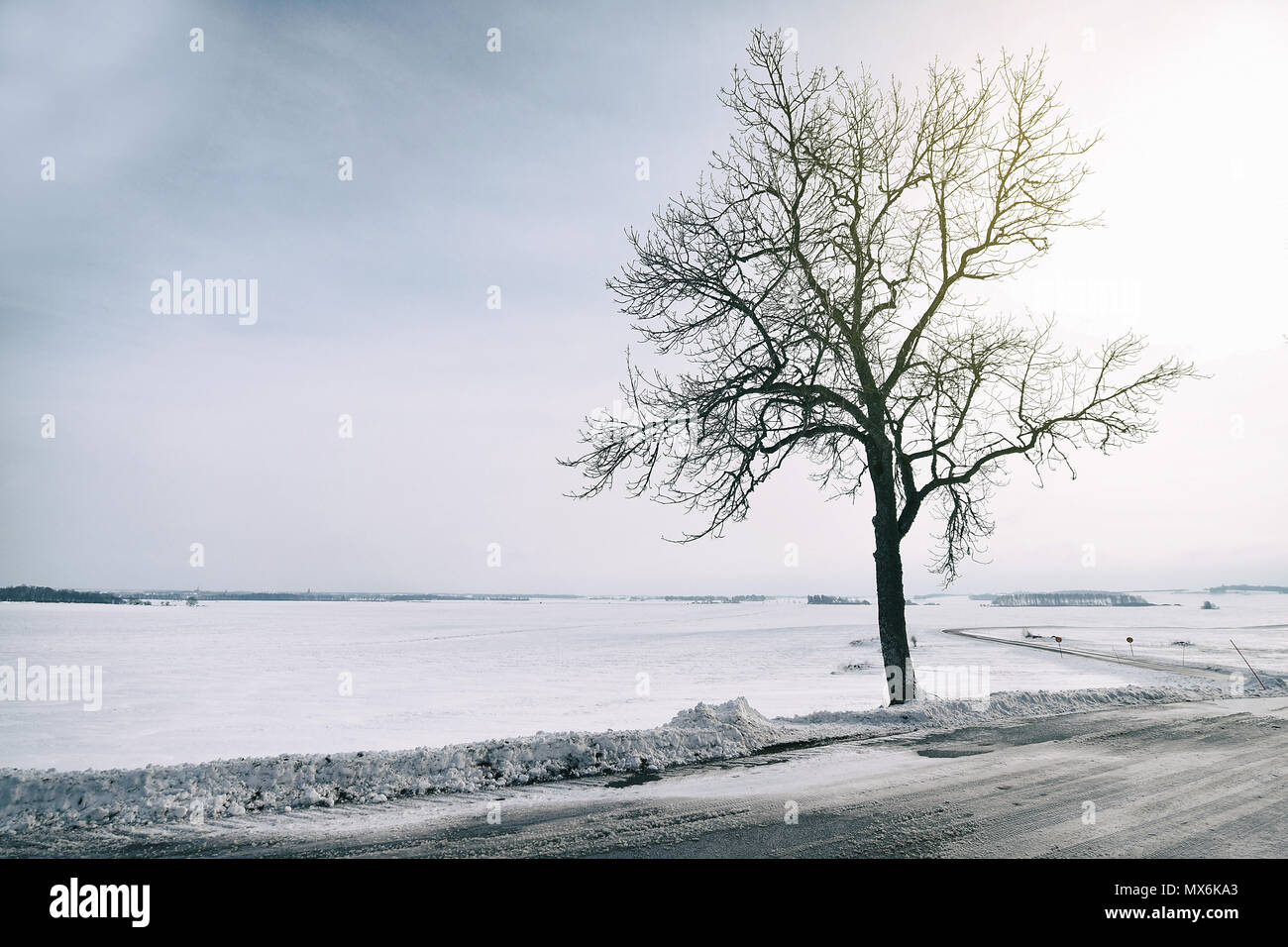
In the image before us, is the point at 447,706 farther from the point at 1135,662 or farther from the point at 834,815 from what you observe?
the point at 1135,662

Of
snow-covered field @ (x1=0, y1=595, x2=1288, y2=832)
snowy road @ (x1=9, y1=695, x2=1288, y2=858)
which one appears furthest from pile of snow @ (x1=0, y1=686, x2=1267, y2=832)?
snowy road @ (x1=9, y1=695, x2=1288, y2=858)

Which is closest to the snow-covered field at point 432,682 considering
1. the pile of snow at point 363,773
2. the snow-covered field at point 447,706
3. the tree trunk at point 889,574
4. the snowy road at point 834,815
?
the snow-covered field at point 447,706

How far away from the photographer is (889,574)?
13.2 meters

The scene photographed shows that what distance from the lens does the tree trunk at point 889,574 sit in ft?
41.5

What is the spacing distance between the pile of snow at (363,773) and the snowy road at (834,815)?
0.31m

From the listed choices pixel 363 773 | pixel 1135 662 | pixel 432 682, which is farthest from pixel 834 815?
pixel 1135 662

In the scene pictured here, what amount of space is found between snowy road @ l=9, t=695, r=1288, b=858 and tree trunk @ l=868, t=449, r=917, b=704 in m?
4.07

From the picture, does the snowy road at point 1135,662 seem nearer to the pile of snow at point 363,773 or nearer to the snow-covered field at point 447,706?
the snow-covered field at point 447,706
